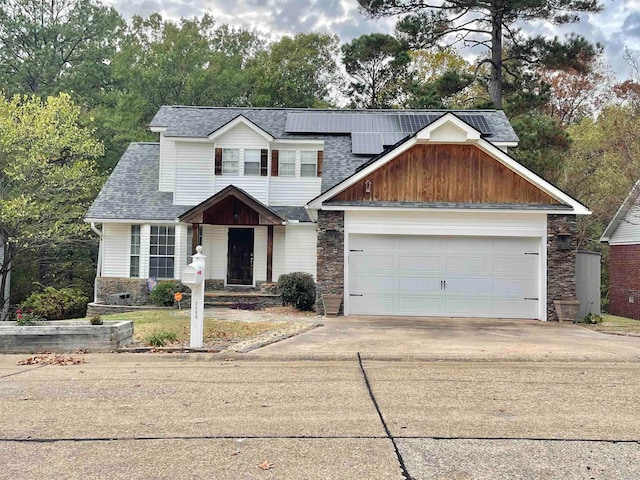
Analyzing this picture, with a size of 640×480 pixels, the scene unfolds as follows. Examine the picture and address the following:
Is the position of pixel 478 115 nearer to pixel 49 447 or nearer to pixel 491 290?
pixel 491 290

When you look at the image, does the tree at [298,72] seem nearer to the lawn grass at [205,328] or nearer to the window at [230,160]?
the window at [230,160]

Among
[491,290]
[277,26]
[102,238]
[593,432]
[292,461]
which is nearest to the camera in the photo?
[292,461]

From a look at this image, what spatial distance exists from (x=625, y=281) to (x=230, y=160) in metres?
16.1

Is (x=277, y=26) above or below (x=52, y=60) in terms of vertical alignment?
above

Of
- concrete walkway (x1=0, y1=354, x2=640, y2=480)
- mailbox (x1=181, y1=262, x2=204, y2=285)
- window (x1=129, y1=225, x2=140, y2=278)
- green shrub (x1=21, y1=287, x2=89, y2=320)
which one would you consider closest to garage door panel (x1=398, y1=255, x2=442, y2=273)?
concrete walkway (x1=0, y1=354, x2=640, y2=480)

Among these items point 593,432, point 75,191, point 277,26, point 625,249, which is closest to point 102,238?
point 75,191

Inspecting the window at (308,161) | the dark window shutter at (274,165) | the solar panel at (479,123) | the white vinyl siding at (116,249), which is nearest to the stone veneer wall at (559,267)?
the solar panel at (479,123)

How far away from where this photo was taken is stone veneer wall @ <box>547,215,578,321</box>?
570 inches

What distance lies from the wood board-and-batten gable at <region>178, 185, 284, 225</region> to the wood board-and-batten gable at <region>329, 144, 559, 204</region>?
3.92m

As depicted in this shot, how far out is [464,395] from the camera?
21.6 ft

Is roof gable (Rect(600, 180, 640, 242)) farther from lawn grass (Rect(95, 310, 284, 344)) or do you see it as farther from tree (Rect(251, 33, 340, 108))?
tree (Rect(251, 33, 340, 108))

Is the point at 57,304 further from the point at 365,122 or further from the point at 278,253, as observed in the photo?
the point at 365,122

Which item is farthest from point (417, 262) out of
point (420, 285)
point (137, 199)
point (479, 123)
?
point (137, 199)

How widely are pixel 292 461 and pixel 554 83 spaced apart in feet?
114
